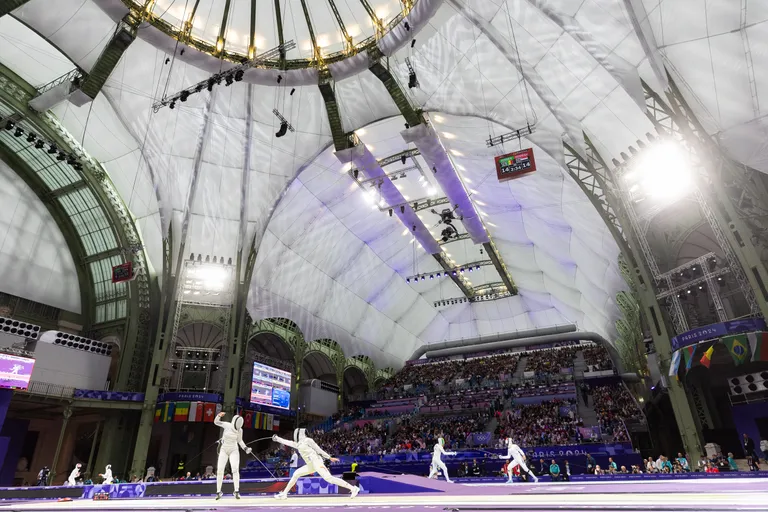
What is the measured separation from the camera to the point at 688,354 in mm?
21406

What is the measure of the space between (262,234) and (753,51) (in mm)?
29577

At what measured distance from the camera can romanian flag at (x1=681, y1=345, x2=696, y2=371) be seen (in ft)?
69.6

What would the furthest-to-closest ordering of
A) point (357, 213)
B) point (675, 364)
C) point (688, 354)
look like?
point (357, 213) → point (675, 364) → point (688, 354)

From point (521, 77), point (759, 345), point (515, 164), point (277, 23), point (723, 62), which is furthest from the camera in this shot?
point (277, 23)

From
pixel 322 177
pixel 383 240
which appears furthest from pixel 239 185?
pixel 383 240

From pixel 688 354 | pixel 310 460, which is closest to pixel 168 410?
pixel 310 460

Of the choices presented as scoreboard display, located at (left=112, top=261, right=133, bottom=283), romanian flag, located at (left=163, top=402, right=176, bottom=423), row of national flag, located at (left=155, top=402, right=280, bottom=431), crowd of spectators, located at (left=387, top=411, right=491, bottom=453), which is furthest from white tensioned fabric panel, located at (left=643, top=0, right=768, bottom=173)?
romanian flag, located at (left=163, top=402, right=176, bottom=423)

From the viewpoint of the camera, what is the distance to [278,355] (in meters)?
47.1

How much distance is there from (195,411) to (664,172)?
31502 mm

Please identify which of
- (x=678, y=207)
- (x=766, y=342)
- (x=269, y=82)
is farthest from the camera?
(x=269, y=82)

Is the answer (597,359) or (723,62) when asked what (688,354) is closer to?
(723,62)

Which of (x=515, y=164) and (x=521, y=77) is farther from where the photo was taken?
(x=521, y=77)

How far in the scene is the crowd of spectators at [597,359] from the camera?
3984 cm

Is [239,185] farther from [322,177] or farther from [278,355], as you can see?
[278,355]
